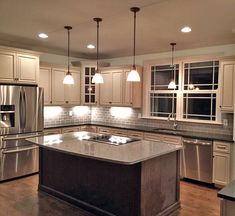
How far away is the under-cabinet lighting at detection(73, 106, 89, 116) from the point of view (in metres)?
6.45

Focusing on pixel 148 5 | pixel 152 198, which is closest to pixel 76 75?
pixel 148 5

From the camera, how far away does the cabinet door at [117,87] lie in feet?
19.1

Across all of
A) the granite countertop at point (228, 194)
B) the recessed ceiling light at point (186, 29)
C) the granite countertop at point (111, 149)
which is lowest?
the granite countertop at point (228, 194)

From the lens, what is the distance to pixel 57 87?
565 centimetres

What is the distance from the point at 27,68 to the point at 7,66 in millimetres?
406

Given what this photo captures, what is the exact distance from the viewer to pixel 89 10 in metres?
3.02

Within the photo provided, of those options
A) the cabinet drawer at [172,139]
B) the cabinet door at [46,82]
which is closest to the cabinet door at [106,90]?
the cabinet door at [46,82]

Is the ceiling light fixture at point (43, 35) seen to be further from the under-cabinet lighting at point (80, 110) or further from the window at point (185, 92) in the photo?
the window at point (185, 92)

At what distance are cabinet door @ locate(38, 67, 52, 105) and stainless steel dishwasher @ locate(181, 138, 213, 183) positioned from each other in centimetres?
317

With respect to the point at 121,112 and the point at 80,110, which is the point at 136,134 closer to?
the point at 121,112

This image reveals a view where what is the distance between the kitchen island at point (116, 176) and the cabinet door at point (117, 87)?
7.21ft

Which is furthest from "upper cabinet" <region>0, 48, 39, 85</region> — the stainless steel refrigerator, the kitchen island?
the kitchen island

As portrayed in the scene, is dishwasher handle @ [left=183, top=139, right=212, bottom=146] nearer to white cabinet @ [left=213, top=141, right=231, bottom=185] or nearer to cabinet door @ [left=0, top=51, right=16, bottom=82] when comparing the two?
white cabinet @ [left=213, top=141, right=231, bottom=185]

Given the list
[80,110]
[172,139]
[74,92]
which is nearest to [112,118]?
[80,110]
